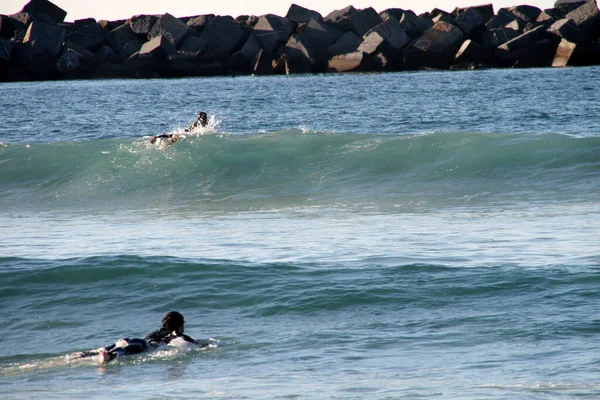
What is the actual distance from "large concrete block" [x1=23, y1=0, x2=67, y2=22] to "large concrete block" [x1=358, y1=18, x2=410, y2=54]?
95.3ft

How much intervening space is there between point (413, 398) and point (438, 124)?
26.1 m

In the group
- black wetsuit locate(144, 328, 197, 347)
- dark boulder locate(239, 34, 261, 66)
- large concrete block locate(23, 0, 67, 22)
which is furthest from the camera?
large concrete block locate(23, 0, 67, 22)

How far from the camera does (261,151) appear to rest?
24.1 m

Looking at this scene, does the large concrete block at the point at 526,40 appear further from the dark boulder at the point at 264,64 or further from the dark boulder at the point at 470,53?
the dark boulder at the point at 264,64

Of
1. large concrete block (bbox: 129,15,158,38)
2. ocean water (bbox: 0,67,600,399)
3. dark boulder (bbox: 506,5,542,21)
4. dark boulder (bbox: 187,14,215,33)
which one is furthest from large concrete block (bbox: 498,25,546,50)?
ocean water (bbox: 0,67,600,399)

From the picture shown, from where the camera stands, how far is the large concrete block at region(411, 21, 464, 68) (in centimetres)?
7606

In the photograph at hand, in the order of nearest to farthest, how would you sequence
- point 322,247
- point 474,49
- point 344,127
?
point 322,247 → point 344,127 → point 474,49

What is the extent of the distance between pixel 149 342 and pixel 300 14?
79.6 meters

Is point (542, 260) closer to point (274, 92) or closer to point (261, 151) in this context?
point (261, 151)

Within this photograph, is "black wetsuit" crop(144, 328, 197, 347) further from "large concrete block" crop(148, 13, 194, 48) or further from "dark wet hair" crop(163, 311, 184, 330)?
"large concrete block" crop(148, 13, 194, 48)

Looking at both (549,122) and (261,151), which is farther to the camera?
(549,122)

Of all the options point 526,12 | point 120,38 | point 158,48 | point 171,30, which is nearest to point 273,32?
point 171,30

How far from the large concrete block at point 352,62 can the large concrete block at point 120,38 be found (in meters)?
17.9

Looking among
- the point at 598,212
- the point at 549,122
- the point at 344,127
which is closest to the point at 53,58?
the point at 344,127
